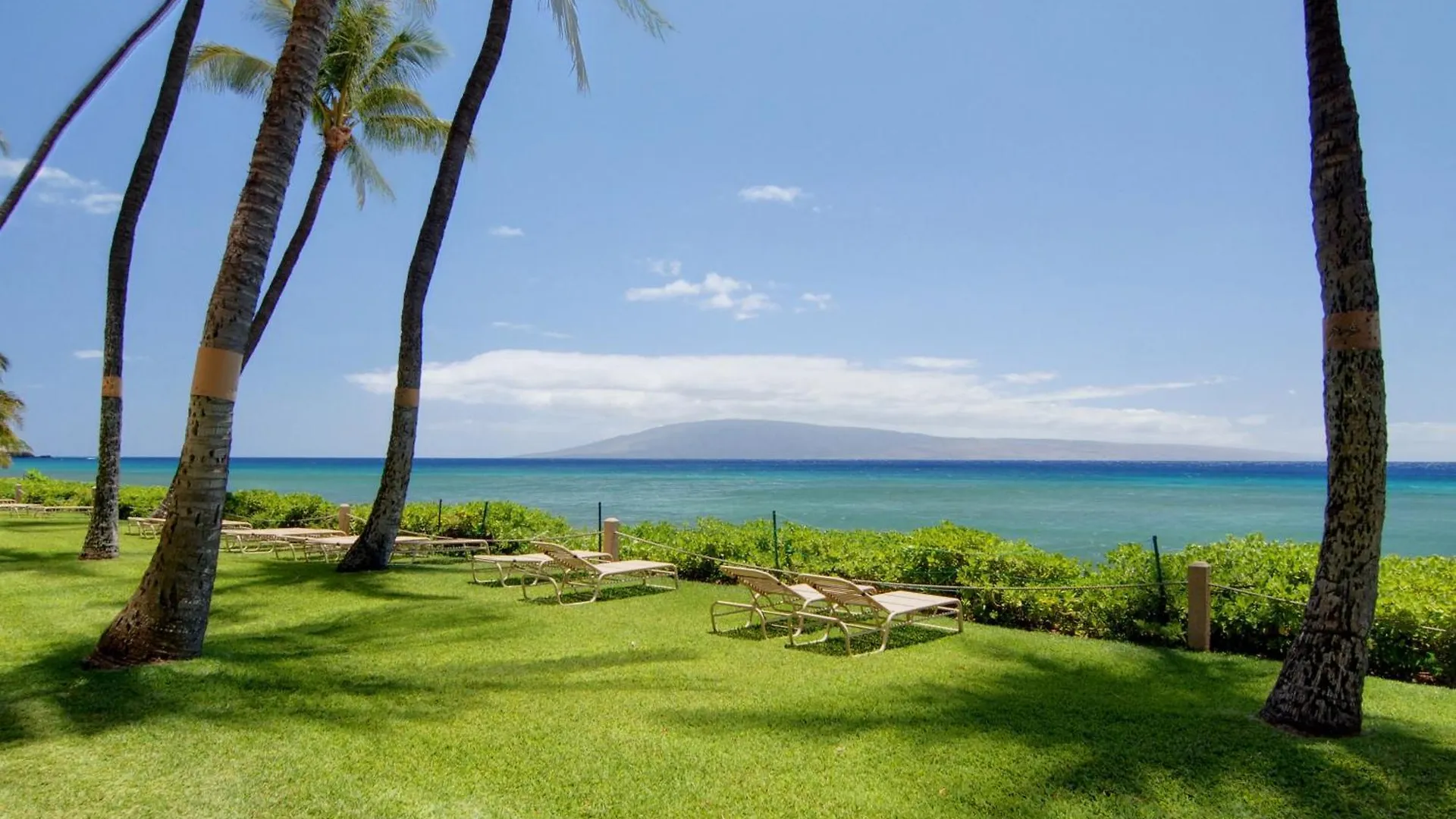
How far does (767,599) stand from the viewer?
8969 mm

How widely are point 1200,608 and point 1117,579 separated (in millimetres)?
1025

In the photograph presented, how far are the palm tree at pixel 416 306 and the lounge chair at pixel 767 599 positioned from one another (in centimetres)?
533

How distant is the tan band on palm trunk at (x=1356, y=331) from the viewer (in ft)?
15.3

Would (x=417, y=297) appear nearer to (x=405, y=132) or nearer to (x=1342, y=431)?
(x=405, y=132)

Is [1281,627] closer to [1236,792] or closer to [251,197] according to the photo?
[1236,792]

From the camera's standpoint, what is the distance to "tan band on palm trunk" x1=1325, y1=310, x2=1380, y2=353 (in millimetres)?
4648

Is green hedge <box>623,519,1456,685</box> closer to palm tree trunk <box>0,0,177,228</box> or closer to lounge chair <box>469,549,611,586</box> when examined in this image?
lounge chair <box>469,549,611,586</box>

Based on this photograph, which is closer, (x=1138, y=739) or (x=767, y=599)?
(x=1138, y=739)

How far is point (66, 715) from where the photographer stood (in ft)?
15.2

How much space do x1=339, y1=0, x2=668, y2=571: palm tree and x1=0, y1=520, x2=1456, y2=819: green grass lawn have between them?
→ 392cm

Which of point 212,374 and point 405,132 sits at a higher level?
point 405,132

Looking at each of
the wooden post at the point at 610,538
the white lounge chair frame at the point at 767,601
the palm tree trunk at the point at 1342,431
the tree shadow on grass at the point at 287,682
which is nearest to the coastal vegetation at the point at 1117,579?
the wooden post at the point at 610,538

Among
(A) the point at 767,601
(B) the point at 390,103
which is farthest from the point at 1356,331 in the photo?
(B) the point at 390,103

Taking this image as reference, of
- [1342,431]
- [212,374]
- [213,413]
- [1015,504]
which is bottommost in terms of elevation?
[1015,504]
